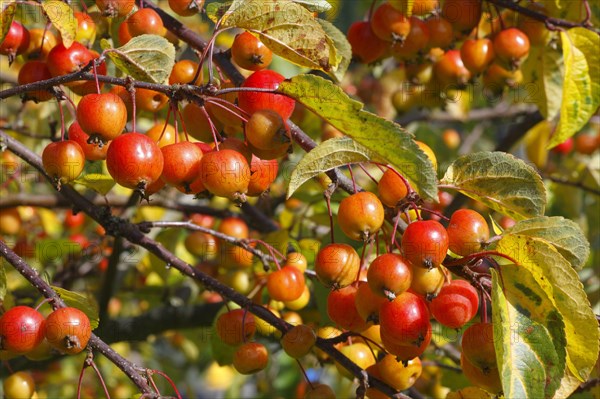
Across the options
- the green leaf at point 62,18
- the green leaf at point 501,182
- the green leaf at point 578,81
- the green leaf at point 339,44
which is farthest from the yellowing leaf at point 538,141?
the green leaf at point 62,18

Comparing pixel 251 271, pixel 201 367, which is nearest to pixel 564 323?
pixel 251 271

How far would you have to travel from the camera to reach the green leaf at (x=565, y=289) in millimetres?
1470

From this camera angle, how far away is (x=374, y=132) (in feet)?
4.67

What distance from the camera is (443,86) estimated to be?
3.06 m

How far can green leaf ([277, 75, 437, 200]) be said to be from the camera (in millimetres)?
1398

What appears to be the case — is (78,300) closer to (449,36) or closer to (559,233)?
(559,233)

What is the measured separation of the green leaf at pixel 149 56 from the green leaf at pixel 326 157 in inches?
18.1

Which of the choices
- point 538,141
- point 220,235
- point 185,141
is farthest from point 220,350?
point 538,141

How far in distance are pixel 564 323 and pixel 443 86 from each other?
1.72m

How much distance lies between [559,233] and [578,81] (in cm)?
85

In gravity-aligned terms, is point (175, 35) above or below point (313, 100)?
below

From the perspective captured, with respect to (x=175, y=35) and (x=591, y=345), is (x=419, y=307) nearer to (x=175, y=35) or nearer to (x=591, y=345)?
(x=591, y=345)

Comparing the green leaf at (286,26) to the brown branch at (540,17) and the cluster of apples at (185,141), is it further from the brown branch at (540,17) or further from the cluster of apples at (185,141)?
the brown branch at (540,17)

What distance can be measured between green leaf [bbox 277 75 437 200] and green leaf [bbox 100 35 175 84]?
1.21 ft
